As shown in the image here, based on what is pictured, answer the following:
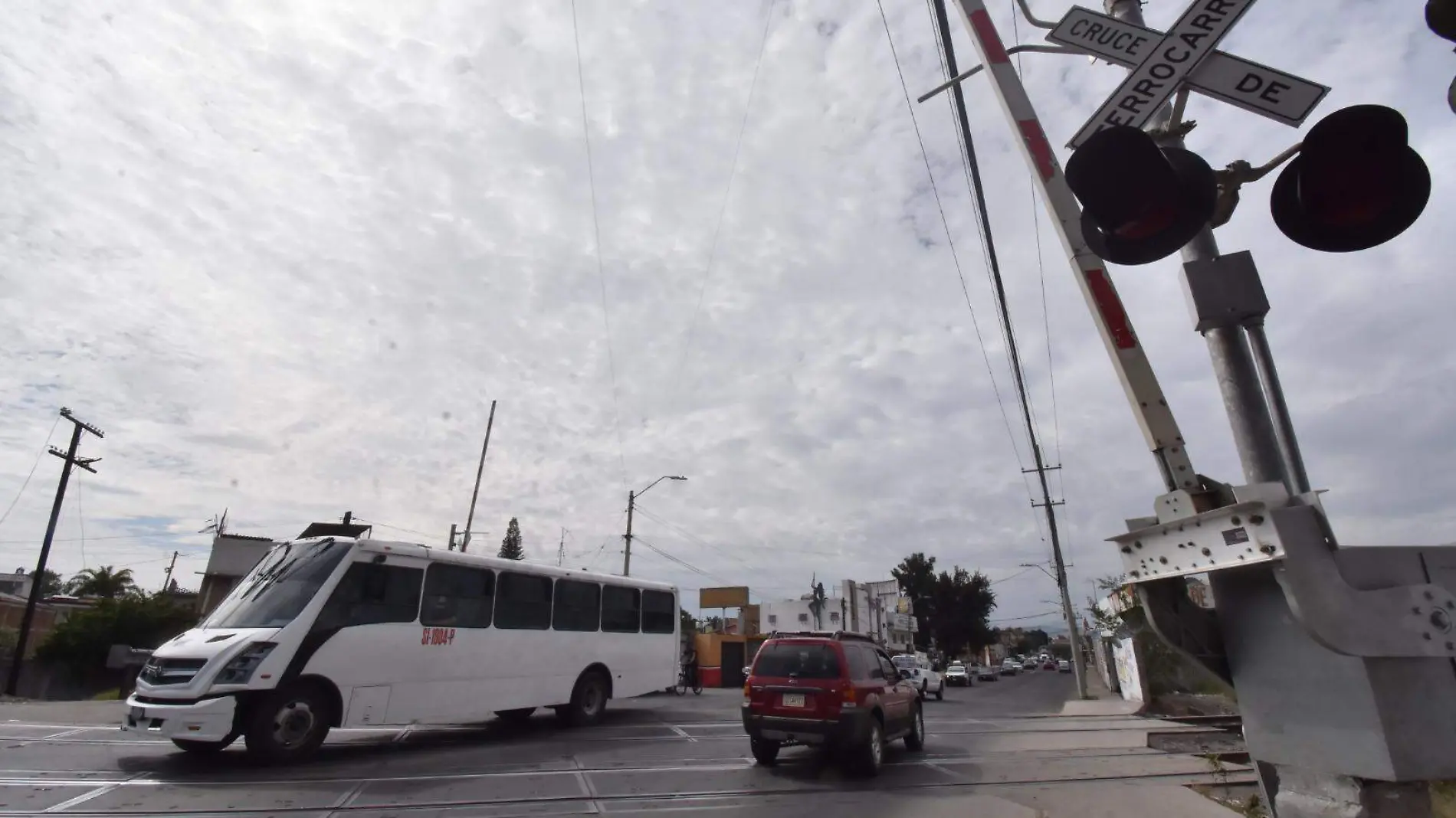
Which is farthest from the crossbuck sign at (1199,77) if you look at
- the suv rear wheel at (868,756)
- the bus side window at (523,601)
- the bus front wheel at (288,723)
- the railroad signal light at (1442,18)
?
the bus side window at (523,601)

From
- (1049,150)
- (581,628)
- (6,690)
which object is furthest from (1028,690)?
(6,690)

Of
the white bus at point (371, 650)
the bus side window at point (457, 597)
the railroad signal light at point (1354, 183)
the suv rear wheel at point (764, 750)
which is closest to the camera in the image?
the railroad signal light at point (1354, 183)

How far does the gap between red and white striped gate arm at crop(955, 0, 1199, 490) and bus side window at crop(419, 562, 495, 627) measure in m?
9.69

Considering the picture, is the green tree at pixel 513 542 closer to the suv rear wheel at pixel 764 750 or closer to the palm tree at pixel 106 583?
the palm tree at pixel 106 583

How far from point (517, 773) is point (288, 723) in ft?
9.02

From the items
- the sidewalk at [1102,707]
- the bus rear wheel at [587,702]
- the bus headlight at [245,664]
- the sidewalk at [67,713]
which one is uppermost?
the bus headlight at [245,664]

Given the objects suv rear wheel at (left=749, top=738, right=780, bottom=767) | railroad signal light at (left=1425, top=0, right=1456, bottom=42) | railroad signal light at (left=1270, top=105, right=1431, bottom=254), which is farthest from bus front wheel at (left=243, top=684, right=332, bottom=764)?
railroad signal light at (left=1425, top=0, right=1456, bottom=42)

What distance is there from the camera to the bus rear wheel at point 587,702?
13.4m

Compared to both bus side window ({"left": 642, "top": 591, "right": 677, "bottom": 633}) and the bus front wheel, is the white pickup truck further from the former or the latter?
the bus front wheel

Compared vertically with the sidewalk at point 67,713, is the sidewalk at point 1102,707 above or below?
below

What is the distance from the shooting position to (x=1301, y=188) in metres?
2.93

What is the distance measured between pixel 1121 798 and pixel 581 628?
359 inches

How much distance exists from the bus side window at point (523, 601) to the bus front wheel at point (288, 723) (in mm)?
3166

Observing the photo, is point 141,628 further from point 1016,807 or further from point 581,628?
point 1016,807
